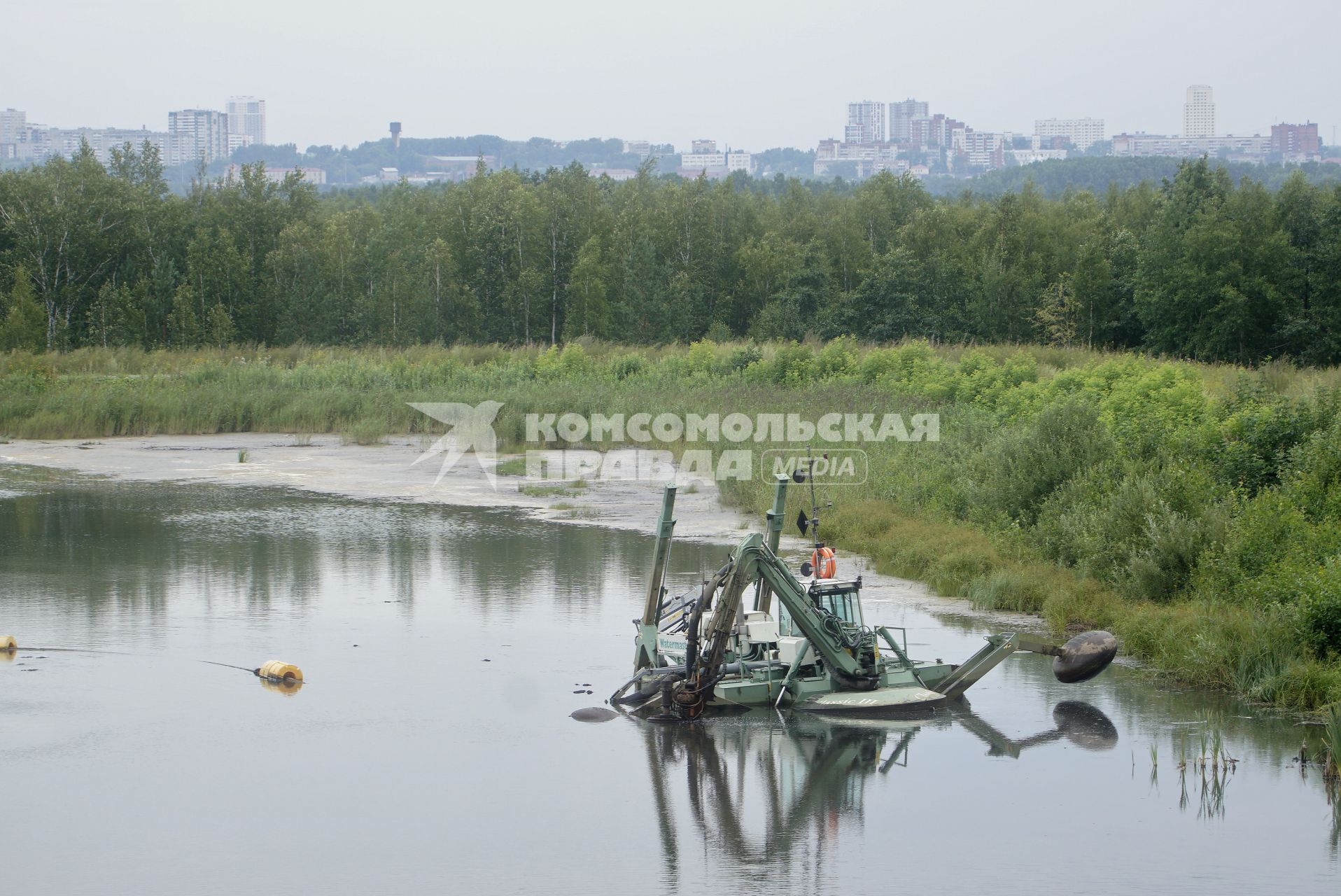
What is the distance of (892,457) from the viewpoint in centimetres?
2653

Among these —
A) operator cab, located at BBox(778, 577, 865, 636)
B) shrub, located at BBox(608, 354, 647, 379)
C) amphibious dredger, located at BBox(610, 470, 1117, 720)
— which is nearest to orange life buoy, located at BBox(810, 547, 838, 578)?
amphibious dredger, located at BBox(610, 470, 1117, 720)

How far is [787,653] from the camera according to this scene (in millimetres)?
13664

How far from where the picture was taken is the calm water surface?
10352 mm

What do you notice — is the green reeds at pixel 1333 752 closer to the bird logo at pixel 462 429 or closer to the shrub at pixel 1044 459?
the shrub at pixel 1044 459

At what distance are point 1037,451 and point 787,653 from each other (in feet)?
28.3

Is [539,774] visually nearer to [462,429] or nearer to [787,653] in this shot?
[787,653]

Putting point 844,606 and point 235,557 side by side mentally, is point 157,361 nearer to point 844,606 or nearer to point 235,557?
point 235,557

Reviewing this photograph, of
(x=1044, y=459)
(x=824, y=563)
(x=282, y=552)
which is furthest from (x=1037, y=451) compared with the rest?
(x=282, y=552)

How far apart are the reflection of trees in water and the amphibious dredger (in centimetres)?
439

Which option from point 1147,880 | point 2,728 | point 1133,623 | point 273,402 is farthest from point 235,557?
point 273,402

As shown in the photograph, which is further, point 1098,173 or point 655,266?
point 1098,173

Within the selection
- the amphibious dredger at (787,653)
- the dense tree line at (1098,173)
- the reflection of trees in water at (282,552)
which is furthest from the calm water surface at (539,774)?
the dense tree line at (1098,173)

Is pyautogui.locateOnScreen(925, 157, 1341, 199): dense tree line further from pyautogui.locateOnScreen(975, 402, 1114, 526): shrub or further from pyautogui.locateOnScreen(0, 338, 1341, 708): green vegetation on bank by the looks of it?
pyautogui.locateOnScreen(975, 402, 1114, 526): shrub

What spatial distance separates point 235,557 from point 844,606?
11654 mm
